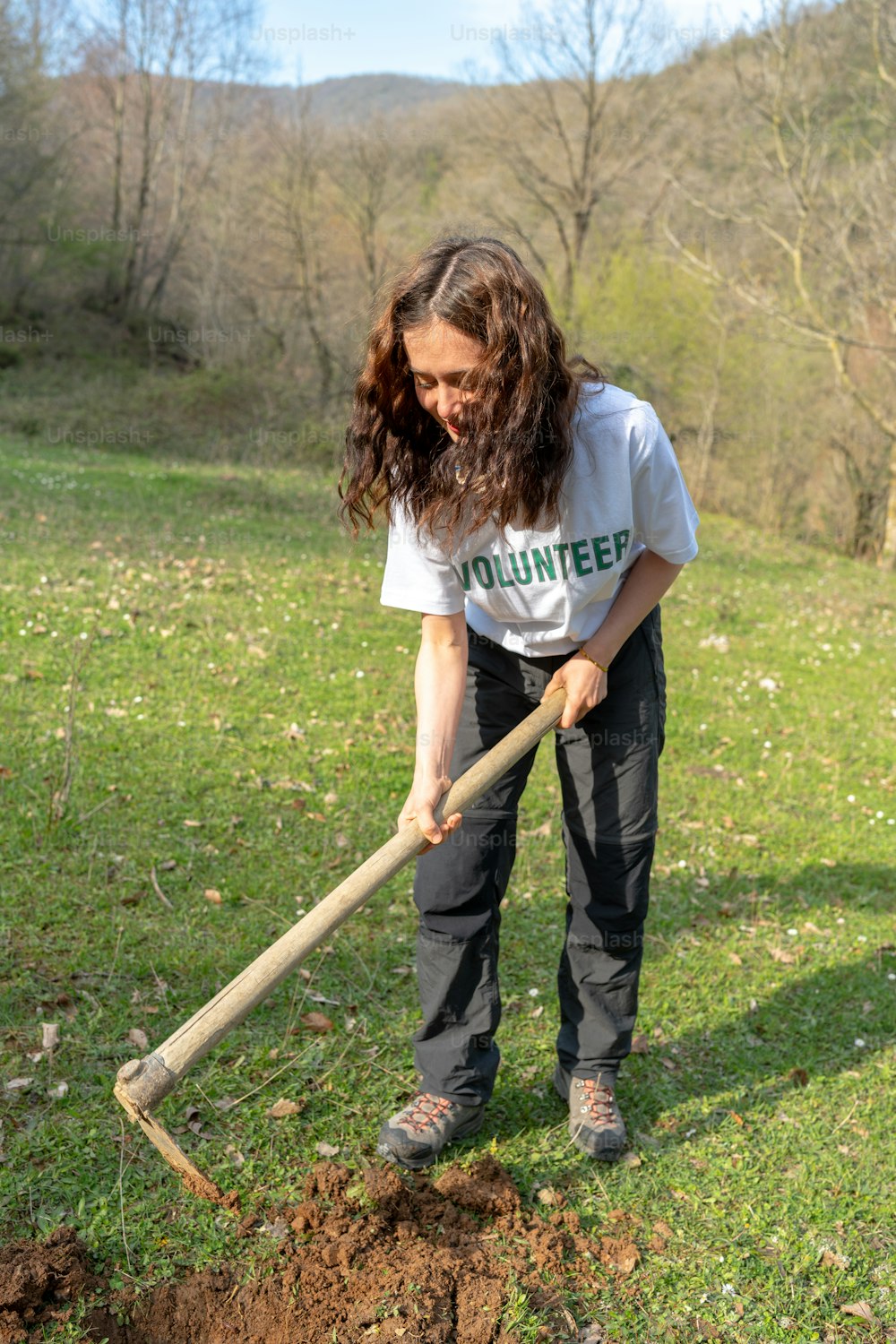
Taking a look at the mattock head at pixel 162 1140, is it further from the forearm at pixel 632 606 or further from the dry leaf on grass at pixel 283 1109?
the forearm at pixel 632 606

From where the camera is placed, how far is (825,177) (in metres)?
15.2

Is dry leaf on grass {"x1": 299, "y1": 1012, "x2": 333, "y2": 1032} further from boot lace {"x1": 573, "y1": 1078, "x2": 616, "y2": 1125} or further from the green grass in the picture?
boot lace {"x1": 573, "y1": 1078, "x2": 616, "y2": 1125}

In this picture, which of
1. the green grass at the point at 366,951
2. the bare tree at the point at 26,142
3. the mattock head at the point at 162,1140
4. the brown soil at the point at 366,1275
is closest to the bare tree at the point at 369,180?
the bare tree at the point at 26,142

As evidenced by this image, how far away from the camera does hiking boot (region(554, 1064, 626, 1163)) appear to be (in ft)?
9.16

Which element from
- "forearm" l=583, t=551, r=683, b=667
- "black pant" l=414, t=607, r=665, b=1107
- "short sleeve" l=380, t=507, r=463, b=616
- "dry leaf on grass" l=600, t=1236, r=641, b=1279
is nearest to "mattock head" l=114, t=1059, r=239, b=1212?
"black pant" l=414, t=607, r=665, b=1107

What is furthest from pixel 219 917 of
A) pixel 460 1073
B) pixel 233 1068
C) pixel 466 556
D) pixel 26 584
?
pixel 26 584

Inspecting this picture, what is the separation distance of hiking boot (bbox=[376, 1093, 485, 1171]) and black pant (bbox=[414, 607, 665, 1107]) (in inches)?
1.4

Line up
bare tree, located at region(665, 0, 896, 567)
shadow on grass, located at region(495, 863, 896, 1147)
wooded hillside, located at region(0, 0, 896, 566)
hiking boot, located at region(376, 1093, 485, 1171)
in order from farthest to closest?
1. wooded hillside, located at region(0, 0, 896, 566)
2. bare tree, located at region(665, 0, 896, 567)
3. shadow on grass, located at region(495, 863, 896, 1147)
4. hiking boot, located at region(376, 1093, 485, 1171)

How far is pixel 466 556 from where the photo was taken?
234 centimetres

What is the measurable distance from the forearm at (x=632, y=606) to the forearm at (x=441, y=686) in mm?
312

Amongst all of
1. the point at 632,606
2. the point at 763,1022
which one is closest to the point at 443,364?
the point at 632,606

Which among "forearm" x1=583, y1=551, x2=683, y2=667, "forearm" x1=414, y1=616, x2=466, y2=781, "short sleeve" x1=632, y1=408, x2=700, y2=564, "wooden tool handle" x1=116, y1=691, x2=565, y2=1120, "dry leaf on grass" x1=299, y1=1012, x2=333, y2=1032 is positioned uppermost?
"short sleeve" x1=632, y1=408, x2=700, y2=564

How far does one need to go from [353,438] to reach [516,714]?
825 millimetres

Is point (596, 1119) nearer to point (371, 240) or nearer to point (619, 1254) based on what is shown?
point (619, 1254)
